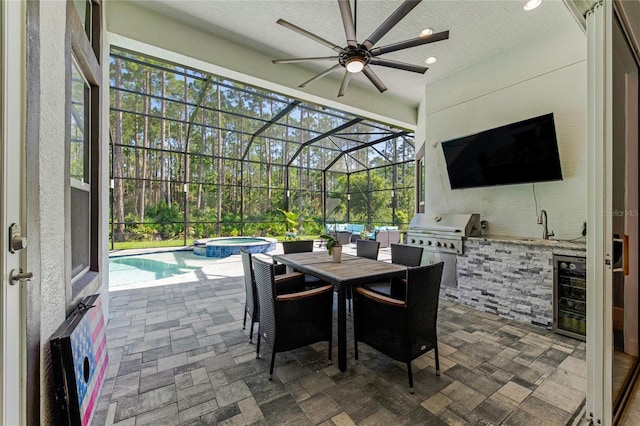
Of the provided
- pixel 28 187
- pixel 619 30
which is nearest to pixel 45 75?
pixel 28 187

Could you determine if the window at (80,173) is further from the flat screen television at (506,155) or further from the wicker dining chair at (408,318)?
the flat screen television at (506,155)

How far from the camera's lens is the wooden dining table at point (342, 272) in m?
2.24

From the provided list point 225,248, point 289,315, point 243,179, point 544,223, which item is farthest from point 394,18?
point 243,179

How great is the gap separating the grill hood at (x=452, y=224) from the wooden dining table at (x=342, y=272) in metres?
1.68

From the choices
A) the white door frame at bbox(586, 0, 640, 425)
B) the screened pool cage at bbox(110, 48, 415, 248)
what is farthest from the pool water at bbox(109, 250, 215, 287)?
the white door frame at bbox(586, 0, 640, 425)

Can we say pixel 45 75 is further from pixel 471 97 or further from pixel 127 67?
pixel 127 67

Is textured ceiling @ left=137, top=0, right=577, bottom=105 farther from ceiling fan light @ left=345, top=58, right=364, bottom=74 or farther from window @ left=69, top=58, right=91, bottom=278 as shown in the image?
window @ left=69, top=58, right=91, bottom=278

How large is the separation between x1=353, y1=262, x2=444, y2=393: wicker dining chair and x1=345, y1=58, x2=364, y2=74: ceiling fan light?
6.95 ft

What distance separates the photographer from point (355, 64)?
2.79m

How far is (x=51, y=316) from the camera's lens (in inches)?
53.7

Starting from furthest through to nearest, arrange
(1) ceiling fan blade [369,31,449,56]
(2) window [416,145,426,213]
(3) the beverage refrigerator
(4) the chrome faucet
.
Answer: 1. (2) window [416,145,426,213]
2. (4) the chrome faucet
3. (3) the beverage refrigerator
4. (1) ceiling fan blade [369,31,449,56]

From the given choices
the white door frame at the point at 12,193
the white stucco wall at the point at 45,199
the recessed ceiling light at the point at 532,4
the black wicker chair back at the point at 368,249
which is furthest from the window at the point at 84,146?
the recessed ceiling light at the point at 532,4

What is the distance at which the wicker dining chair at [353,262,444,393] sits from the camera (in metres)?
1.96

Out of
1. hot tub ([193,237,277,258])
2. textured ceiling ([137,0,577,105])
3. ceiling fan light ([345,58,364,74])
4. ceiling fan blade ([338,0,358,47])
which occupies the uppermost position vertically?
textured ceiling ([137,0,577,105])
